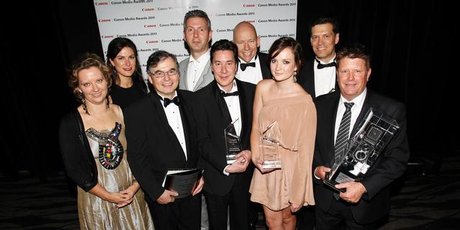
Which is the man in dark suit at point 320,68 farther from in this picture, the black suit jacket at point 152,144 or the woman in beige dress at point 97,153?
the woman in beige dress at point 97,153

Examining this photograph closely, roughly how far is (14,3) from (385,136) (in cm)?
492

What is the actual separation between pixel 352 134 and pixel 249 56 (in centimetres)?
157

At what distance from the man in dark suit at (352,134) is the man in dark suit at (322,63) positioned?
0.83 meters

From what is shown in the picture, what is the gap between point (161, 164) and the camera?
2.22 m

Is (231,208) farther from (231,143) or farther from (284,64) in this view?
(284,64)

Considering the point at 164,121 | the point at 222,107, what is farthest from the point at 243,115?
the point at 164,121

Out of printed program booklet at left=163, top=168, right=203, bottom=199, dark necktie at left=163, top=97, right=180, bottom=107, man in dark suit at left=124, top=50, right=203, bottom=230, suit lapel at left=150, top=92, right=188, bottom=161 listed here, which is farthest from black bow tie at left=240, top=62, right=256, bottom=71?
printed program booklet at left=163, top=168, right=203, bottom=199

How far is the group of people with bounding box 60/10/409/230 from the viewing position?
2.04 meters

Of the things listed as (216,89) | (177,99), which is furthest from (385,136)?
(177,99)

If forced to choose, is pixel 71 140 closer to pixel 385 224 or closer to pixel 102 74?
pixel 102 74

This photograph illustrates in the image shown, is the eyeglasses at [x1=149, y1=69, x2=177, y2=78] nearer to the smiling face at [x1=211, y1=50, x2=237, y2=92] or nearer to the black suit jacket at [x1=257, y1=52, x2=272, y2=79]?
the smiling face at [x1=211, y1=50, x2=237, y2=92]

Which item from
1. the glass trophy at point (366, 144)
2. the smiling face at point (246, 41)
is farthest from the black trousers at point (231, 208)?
the smiling face at point (246, 41)

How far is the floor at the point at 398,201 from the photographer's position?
137 inches

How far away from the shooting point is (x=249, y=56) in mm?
3199
